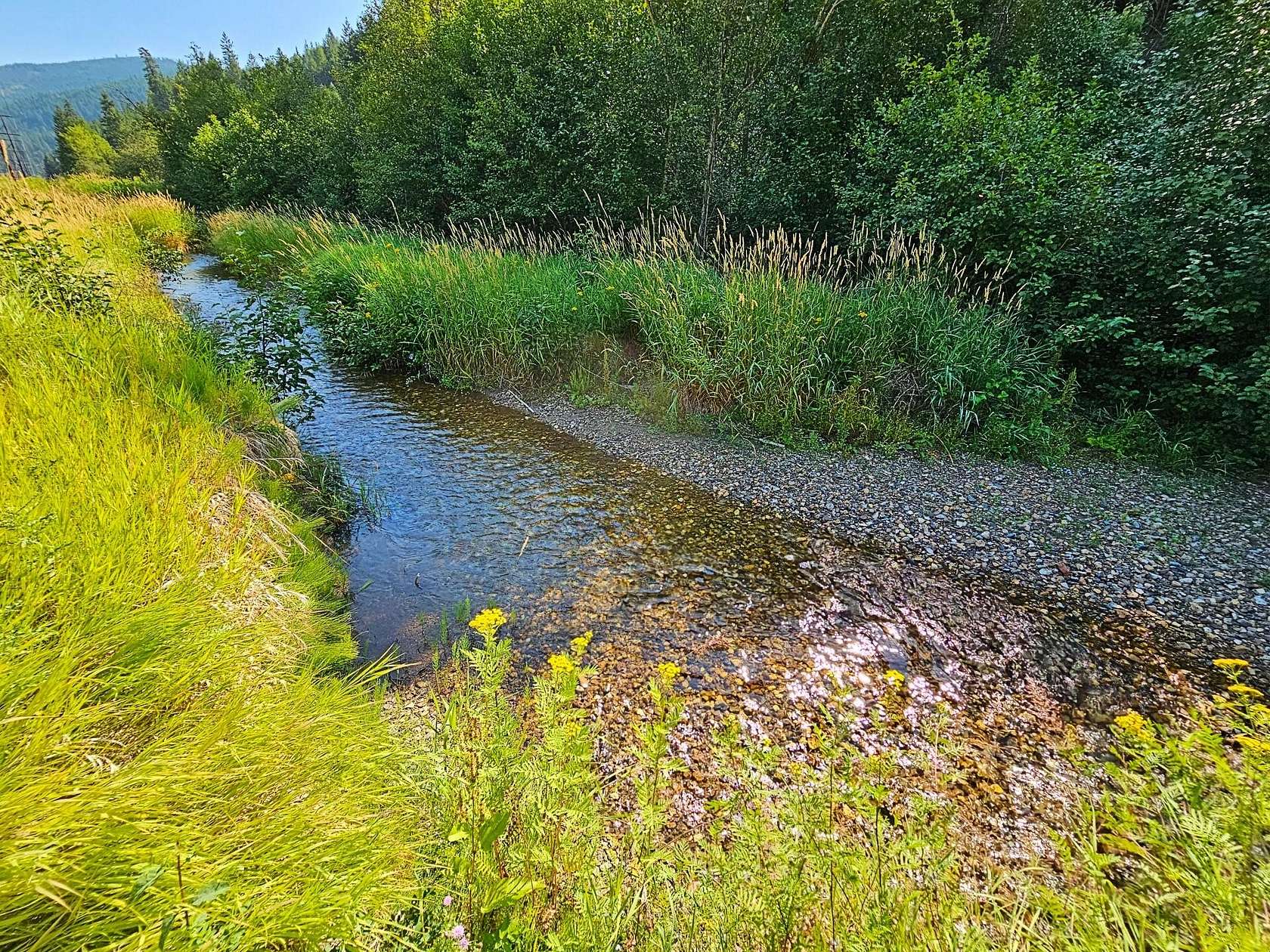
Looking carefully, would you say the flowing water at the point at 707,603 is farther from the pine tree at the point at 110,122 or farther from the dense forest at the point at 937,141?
the pine tree at the point at 110,122

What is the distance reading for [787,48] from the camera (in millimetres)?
8094

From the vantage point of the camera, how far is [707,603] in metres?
3.38

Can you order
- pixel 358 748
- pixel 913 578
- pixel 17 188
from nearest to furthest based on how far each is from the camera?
pixel 358 748 < pixel 913 578 < pixel 17 188

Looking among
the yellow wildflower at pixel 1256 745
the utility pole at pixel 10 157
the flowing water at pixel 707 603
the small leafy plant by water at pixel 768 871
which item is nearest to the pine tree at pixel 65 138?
the utility pole at pixel 10 157

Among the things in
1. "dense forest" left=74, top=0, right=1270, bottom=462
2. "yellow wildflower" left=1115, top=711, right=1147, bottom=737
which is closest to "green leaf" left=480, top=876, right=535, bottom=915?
"yellow wildflower" left=1115, top=711, right=1147, bottom=737

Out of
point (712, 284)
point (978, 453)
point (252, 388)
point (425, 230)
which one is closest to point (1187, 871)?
point (978, 453)

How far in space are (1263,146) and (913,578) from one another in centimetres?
473

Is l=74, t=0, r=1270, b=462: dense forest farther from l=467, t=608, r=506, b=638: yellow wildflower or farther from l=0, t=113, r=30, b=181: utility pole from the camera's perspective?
l=0, t=113, r=30, b=181: utility pole

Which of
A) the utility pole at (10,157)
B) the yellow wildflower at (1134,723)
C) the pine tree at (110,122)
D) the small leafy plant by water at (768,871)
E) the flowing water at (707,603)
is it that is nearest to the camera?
the small leafy plant by water at (768,871)

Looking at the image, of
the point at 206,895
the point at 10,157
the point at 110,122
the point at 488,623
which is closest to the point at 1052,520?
the point at 488,623

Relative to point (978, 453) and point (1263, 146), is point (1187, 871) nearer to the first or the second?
point (978, 453)

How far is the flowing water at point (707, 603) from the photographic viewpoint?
2.78 meters

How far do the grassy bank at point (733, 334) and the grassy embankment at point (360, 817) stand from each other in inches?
154

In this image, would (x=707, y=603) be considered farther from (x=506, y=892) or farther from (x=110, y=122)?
(x=110, y=122)
